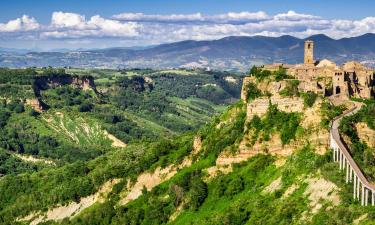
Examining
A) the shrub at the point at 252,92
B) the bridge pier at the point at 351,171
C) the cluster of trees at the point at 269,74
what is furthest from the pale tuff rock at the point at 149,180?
the bridge pier at the point at 351,171

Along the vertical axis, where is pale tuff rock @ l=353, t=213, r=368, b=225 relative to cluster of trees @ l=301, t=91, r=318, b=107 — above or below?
below

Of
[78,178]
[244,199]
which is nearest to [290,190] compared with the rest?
[244,199]

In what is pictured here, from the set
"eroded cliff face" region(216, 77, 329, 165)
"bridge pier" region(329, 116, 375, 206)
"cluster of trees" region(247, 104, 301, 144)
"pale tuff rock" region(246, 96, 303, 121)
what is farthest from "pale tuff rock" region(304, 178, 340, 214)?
"pale tuff rock" region(246, 96, 303, 121)

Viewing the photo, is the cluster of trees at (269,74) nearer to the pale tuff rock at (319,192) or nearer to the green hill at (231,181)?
the green hill at (231,181)

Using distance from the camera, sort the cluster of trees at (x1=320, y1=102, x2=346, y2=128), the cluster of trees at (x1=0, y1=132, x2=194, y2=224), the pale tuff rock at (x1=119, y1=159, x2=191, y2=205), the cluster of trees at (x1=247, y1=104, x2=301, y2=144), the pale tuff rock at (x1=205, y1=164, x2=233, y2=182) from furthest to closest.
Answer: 1. the cluster of trees at (x1=0, y1=132, x2=194, y2=224)
2. the pale tuff rock at (x1=119, y1=159, x2=191, y2=205)
3. the pale tuff rock at (x1=205, y1=164, x2=233, y2=182)
4. the cluster of trees at (x1=247, y1=104, x2=301, y2=144)
5. the cluster of trees at (x1=320, y1=102, x2=346, y2=128)

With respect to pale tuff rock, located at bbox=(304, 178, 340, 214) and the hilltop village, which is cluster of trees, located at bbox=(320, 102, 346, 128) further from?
pale tuff rock, located at bbox=(304, 178, 340, 214)

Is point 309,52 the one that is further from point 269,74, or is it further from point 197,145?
point 197,145

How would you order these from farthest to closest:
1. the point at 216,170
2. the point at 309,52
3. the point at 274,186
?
the point at 309,52 → the point at 216,170 → the point at 274,186
